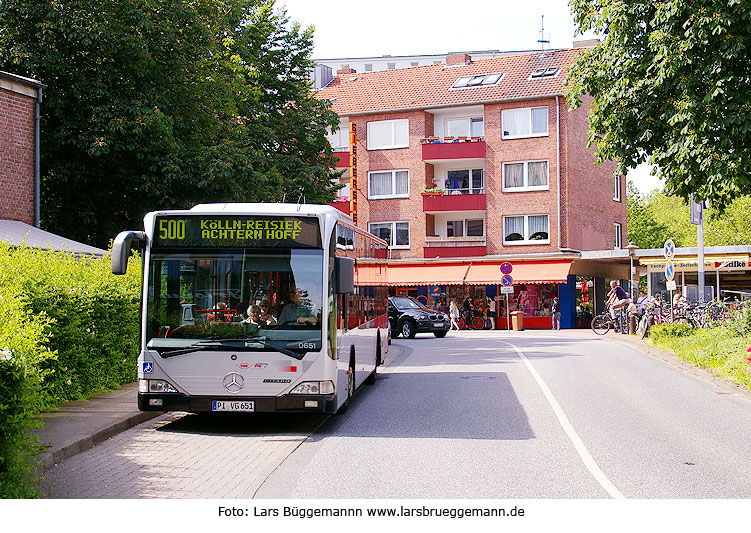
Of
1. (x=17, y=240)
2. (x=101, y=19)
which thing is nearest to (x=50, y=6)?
(x=101, y=19)

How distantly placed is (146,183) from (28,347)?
17.7 meters

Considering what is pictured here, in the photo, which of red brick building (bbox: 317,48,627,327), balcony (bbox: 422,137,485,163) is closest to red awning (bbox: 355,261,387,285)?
red brick building (bbox: 317,48,627,327)

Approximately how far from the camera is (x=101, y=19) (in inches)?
910

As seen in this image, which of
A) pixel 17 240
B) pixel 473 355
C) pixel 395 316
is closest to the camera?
pixel 17 240

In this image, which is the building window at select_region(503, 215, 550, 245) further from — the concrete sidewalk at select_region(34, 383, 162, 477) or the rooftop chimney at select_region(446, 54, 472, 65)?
the concrete sidewalk at select_region(34, 383, 162, 477)

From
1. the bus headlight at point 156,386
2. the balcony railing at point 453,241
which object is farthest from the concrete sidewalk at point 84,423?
the balcony railing at point 453,241

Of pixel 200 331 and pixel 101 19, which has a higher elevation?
pixel 101 19

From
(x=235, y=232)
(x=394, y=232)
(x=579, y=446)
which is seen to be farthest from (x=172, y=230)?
(x=394, y=232)

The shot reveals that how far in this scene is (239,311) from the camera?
34.0 ft

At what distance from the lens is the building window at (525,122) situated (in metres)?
48.4

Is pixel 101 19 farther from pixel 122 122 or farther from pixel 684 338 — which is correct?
pixel 684 338

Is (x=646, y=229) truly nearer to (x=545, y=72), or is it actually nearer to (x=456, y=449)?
(x=545, y=72)

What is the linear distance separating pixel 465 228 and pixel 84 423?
4217 cm

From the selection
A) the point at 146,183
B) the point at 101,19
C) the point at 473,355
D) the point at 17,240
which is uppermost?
the point at 101,19
